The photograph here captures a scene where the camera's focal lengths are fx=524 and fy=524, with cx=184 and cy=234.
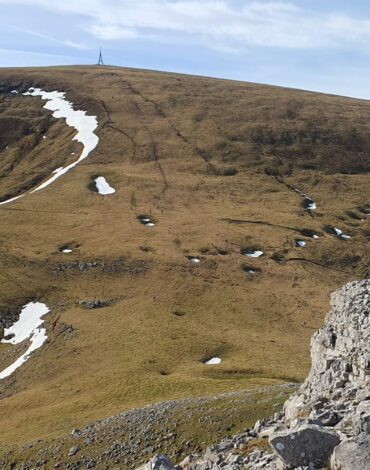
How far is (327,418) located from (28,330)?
2291 inches

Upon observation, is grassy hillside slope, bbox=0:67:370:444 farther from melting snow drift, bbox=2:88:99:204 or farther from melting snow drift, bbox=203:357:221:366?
melting snow drift, bbox=2:88:99:204

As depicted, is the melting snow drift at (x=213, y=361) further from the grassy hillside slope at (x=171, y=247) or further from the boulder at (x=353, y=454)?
the boulder at (x=353, y=454)

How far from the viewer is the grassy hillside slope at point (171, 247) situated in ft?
179

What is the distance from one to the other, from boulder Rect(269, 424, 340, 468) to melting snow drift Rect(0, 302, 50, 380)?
4930 cm

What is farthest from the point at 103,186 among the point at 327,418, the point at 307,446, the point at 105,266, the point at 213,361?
the point at 307,446

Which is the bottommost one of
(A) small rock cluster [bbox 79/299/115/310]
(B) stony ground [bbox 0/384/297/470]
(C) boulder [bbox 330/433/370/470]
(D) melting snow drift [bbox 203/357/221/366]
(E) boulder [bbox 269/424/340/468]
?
(A) small rock cluster [bbox 79/299/115/310]

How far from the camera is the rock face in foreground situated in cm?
1752

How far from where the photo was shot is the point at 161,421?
1433 inches

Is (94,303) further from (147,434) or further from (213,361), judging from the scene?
(147,434)

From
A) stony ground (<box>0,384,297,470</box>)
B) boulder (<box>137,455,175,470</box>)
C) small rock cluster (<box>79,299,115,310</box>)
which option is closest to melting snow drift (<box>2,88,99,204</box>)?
small rock cluster (<box>79,299,115,310</box>)

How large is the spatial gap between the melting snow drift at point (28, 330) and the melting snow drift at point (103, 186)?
58.2 meters

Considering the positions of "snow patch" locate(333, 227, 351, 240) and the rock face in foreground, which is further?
"snow patch" locate(333, 227, 351, 240)

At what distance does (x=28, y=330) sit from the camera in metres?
70.7

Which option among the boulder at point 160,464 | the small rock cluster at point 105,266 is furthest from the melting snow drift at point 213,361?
the boulder at point 160,464
